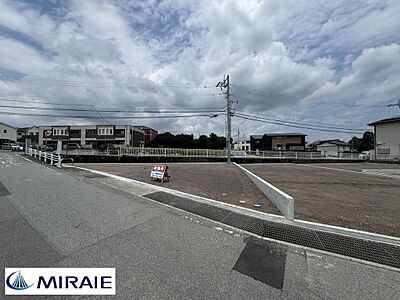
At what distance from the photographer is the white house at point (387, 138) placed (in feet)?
125

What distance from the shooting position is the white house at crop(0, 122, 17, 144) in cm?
6462

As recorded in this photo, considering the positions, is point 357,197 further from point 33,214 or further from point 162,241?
point 33,214

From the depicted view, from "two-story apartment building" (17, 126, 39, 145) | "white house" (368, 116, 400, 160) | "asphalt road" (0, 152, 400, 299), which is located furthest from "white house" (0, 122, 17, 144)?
"white house" (368, 116, 400, 160)

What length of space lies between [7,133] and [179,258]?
280ft

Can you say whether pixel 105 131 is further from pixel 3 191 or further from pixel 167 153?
pixel 3 191

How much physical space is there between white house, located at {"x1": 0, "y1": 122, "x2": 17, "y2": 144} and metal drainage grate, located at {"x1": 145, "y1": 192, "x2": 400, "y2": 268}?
80.5 m

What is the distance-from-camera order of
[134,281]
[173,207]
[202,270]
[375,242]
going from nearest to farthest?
[134,281] → [202,270] → [375,242] → [173,207]

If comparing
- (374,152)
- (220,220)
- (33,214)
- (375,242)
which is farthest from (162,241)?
(374,152)

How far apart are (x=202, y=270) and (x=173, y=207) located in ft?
11.3

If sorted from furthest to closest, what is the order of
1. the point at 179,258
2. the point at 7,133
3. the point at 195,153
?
the point at 7,133 < the point at 195,153 < the point at 179,258

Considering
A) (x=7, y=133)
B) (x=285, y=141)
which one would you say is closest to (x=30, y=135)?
(x=7, y=133)

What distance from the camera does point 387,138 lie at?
131 ft

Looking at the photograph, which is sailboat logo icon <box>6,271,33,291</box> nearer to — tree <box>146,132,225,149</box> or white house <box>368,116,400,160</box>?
white house <box>368,116,400,160</box>

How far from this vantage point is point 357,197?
849cm
